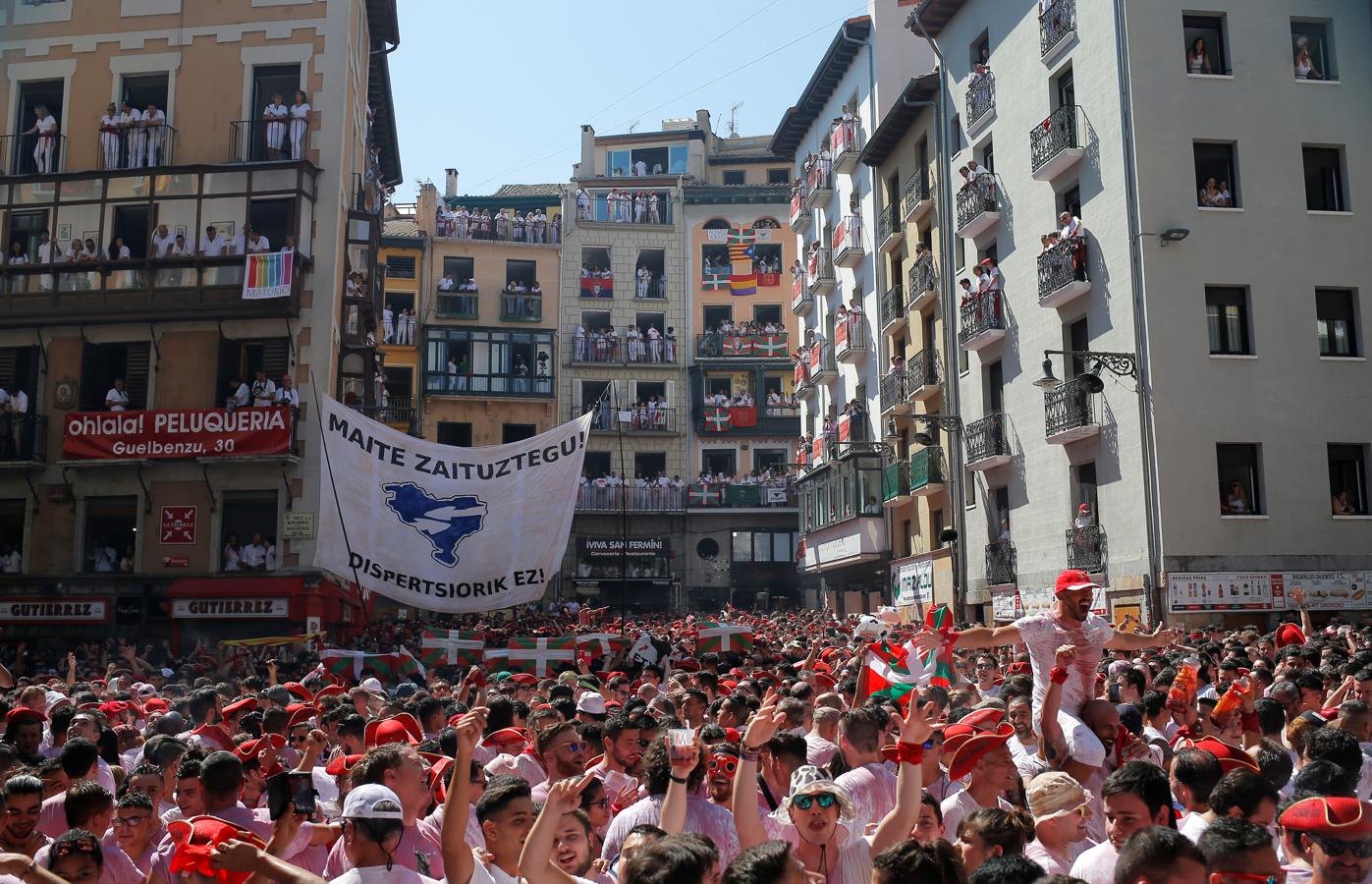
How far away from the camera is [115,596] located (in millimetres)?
28656

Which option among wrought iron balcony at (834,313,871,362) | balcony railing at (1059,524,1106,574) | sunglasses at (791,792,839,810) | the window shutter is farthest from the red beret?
wrought iron balcony at (834,313,871,362)

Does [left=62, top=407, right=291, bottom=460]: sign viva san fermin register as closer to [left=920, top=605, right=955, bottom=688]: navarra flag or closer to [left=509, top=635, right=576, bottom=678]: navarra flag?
[left=509, top=635, right=576, bottom=678]: navarra flag

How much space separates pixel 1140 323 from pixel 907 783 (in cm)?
1966

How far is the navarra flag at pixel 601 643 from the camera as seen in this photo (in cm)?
1914

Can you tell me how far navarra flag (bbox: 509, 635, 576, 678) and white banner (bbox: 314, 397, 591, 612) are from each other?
2.06 feet

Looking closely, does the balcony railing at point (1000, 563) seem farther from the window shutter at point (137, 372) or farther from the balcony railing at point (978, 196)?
the window shutter at point (137, 372)

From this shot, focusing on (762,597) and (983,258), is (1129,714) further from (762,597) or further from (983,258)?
(762,597)

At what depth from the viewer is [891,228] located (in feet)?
123

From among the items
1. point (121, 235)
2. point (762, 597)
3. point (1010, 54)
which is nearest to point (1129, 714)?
point (1010, 54)

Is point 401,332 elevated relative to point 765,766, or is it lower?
elevated

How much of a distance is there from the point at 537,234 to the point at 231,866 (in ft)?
167

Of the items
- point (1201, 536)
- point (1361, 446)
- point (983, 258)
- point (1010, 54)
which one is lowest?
point (1201, 536)

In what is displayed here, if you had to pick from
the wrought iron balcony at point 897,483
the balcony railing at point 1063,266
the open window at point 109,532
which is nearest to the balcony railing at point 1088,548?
the balcony railing at point 1063,266

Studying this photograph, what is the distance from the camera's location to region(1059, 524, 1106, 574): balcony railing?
2466cm
